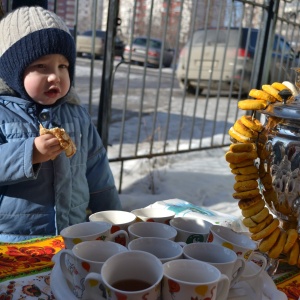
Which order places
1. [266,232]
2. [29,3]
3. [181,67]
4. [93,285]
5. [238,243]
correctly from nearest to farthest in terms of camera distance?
[93,285] < [238,243] < [266,232] < [29,3] < [181,67]

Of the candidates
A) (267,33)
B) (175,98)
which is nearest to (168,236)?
(267,33)

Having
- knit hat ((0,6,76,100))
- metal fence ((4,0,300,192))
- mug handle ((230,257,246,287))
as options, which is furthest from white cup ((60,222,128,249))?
metal fence ((4,0,300,192))

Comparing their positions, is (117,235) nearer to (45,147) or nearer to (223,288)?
(223,288)

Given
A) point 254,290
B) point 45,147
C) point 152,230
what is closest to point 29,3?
point 45,147

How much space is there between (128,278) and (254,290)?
273 mm

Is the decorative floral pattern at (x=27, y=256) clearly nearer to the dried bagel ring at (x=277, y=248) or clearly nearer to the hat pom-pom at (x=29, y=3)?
the dried bagel ring at (x=277, y=248)

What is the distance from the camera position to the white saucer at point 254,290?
83 centimetres

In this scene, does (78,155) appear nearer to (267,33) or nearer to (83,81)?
(267,33)

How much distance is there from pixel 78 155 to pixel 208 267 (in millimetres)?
876

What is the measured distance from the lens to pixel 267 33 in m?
4.05

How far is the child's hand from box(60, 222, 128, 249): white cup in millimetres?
338

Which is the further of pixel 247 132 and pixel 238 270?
pixel 247 132

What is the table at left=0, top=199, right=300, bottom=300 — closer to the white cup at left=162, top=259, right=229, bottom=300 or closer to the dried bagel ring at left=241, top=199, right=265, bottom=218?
the dried bagel ring at left=241, top=199, right=265, bottom=218

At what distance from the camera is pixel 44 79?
53.6 inches
